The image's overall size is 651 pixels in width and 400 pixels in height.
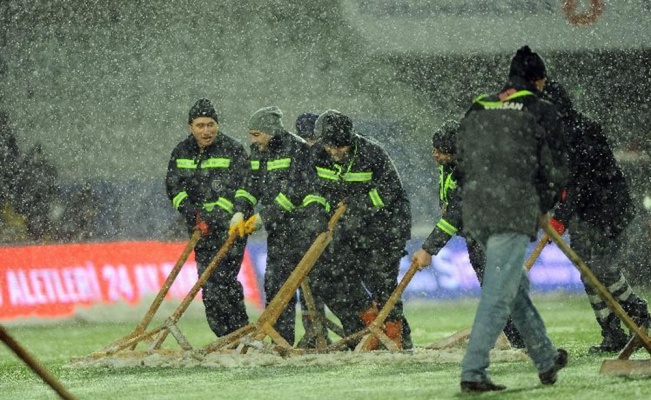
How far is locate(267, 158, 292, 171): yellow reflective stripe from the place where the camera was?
11.4 m

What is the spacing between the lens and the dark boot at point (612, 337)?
33.0ft

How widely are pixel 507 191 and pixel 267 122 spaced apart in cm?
443

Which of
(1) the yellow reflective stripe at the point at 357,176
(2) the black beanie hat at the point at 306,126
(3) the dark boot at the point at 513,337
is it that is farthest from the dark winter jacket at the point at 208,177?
(3) the dark boot at the point at 513,337

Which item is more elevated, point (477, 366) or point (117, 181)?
point (477, 366)

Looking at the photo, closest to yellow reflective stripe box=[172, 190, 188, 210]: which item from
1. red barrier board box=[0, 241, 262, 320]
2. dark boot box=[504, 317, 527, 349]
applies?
dark boot box=[504, 317, 527, 349]

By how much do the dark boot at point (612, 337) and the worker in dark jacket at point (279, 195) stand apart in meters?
2.18

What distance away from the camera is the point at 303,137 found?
40.5 ft

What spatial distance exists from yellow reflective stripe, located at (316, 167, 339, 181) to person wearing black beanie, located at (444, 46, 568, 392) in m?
3.55

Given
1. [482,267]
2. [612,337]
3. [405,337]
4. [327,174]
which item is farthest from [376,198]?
[612,337]

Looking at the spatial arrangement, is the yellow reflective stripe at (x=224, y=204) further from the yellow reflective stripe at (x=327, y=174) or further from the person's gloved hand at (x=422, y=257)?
the person's gloved hand at (x=422, y=257)

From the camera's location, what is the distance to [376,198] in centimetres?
1094

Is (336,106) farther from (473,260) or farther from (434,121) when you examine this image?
(473,260)

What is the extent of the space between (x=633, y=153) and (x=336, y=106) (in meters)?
4.85

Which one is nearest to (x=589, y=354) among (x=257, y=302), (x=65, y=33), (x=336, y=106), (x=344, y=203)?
(x=344, y=203)
